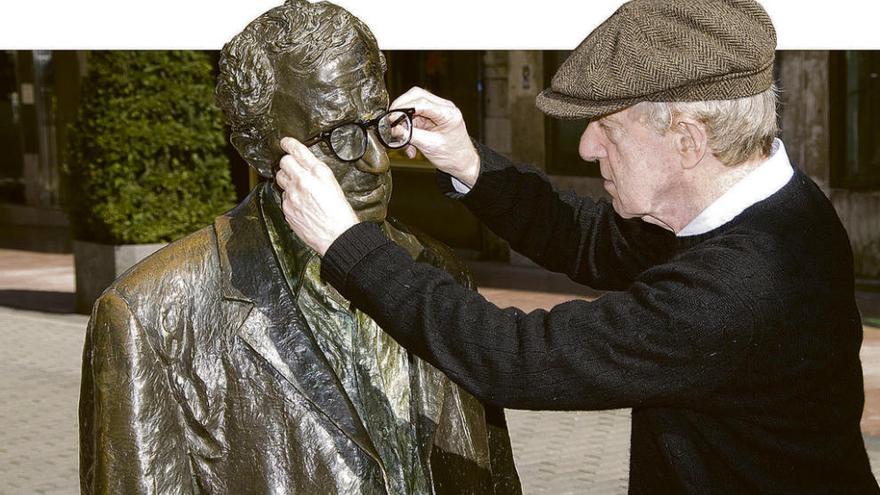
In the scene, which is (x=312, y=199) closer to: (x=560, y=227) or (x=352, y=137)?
(x=352, y=137)

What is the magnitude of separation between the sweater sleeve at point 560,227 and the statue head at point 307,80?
0.61 metres

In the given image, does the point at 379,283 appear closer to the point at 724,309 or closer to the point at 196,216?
the point at 724,309

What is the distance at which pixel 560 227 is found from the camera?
3365 mm

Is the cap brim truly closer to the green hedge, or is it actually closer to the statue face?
the statue face

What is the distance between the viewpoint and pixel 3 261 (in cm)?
1539

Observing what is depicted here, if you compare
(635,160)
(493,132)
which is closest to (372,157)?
(635,160)

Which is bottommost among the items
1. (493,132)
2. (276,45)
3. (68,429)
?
(68,429)

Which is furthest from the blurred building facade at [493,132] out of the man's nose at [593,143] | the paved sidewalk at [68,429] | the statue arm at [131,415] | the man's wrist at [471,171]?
the statue arm at [131,415]

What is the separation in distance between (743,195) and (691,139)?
16 centimetres

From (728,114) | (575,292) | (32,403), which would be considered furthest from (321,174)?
(575,292)

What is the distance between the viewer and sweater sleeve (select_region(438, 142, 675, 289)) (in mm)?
3229

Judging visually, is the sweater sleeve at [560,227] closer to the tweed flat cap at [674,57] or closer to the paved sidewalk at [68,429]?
the tweed flat cap at [674,57]

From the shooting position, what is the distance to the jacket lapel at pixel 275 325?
2504 mm

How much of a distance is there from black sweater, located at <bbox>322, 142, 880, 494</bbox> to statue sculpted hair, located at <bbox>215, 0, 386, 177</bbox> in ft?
1.00
